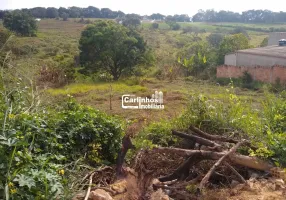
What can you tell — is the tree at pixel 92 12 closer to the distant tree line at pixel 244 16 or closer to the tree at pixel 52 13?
the tree at pixel 52 13

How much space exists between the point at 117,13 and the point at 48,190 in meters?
55.5

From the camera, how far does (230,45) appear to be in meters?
18.4

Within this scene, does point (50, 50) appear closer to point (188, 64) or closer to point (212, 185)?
point (188, 64)

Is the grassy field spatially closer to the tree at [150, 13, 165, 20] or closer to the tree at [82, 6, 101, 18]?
the tree at [82, 6, 101, 18]

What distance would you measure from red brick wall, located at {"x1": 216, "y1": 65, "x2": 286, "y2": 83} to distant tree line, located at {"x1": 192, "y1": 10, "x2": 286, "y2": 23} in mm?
38338

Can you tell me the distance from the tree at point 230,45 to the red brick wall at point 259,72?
236 cm

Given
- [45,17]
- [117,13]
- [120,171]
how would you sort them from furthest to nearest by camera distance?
1. [117,13]
2. [45,17]
3. [120,171]

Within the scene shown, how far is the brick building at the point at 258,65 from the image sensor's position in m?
13.2

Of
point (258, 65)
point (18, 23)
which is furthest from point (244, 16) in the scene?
point (258, 65)

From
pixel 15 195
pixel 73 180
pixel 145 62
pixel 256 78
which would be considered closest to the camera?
pixel 15 195

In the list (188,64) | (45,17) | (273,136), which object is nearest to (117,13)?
(45,17)

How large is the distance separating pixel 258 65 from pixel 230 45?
403 cm

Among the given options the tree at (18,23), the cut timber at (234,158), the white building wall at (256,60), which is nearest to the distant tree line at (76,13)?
the tree at (18,23)

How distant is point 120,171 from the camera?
137 inches
